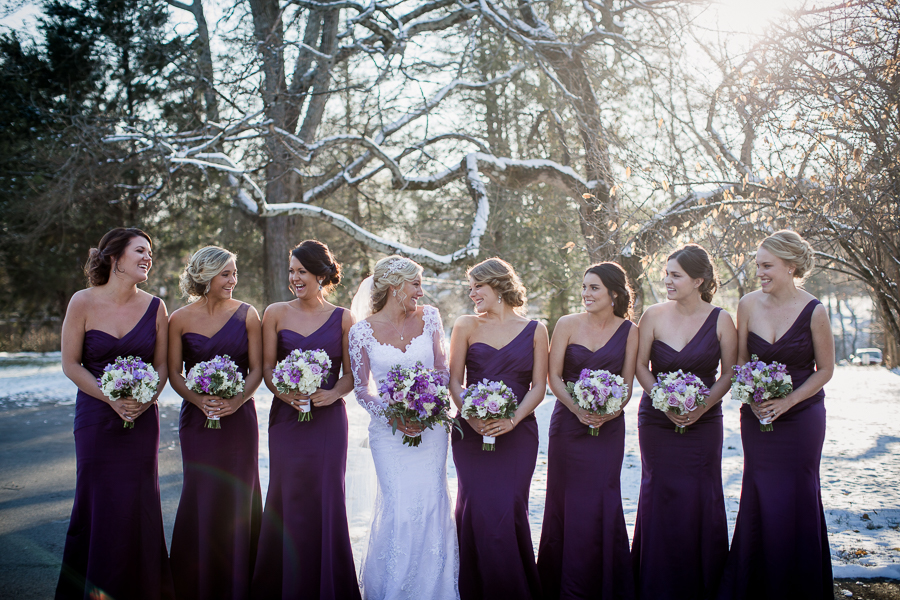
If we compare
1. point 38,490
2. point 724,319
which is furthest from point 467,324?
point 38,490

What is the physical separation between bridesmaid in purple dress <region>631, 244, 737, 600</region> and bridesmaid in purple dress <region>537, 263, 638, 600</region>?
189mm

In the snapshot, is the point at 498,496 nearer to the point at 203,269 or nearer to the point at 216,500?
the point at 216,500

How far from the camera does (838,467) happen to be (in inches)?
327

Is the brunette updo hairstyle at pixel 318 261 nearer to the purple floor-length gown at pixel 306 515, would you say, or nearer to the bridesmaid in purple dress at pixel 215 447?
the bridesmaid in purple dress at pixel 215 447

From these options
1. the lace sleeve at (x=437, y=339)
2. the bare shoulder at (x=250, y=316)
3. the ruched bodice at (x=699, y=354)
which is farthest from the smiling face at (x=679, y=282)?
the bare shoulder at (x=250, y=316)

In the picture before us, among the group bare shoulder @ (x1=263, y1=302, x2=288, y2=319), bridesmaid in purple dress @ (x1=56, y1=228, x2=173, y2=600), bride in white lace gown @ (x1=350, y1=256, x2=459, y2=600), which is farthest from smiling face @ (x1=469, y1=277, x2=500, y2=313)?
bridesmaid in purple dress @ (x1=56, y1=228, x2=173, y2=600)

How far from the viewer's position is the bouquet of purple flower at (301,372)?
13.5 feet

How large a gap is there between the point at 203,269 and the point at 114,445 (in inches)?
51.5

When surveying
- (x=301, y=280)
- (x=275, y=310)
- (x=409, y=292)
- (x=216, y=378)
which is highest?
(x=301, y=280)

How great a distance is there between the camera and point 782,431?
435 cm

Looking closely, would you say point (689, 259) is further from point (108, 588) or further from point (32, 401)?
point (32, 401)

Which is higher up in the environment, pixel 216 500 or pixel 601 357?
pixel 601 357

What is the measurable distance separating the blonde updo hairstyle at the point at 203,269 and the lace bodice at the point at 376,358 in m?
1.05

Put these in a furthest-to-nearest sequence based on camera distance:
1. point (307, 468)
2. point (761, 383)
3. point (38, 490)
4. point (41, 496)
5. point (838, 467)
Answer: point (838, 467)
point (38, 490)
point (41, 496)
point (307, 468)
point (761, 383)
